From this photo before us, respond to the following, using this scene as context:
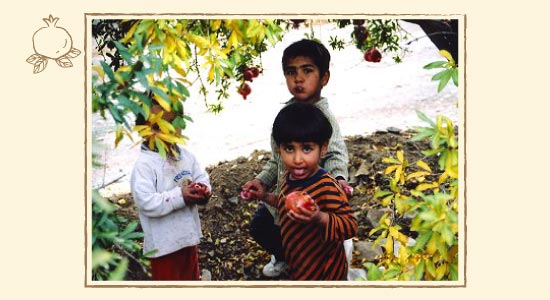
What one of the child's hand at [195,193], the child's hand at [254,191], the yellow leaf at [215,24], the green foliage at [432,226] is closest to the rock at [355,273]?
the green foliage at [432,226]

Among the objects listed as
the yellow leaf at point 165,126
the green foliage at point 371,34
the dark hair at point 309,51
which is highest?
the green foliage at point 371,34

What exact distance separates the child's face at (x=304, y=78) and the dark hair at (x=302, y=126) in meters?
0.20

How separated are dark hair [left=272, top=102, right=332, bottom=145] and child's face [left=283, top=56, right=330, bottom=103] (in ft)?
0.66

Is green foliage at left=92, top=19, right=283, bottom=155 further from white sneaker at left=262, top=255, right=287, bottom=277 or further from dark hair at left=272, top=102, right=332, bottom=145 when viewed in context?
white sneaker at left=262, top=255, right=287, bottom=277

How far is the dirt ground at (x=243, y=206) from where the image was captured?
3139mm

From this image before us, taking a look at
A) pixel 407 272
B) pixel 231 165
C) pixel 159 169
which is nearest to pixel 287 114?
pixel 159 169

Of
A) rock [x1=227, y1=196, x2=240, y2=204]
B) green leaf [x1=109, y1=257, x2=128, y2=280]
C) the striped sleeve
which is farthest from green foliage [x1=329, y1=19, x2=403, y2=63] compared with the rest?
green leaf [x1=109, y1=257, x2=128, y2=280]

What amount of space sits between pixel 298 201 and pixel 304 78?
1.97 ft

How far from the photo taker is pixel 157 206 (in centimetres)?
241

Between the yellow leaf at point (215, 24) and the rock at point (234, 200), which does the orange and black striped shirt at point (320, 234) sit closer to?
the yellow leaf at point (215, 24)

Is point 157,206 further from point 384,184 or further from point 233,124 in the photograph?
point 384,184

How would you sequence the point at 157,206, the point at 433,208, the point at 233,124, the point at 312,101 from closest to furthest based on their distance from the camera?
the point at 433,208
the point at 157,206
the point at 312,101
the point at 233,124

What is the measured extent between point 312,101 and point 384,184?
4.33ft
